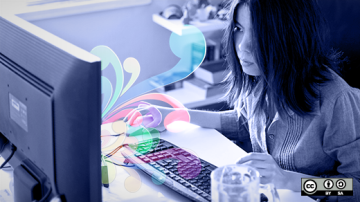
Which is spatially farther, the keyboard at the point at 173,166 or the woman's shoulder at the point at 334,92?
the woman's shoulder at the point at 334,92

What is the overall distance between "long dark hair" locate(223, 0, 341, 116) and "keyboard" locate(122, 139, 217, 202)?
0.27 meters

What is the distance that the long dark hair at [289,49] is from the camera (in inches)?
36.9

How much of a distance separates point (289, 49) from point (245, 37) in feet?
0.37

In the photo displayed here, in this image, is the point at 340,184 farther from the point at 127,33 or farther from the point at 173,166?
the point at 127,33

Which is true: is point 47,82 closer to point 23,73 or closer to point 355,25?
point 23,73

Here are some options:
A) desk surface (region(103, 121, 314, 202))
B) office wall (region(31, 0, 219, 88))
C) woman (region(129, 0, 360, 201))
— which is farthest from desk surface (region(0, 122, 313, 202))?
office wall (region(31, 0, 219, 88))

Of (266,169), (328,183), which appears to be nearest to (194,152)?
(266,169)

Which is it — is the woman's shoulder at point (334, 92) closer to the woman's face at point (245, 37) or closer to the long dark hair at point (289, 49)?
the long dark hair at point (289, 49)

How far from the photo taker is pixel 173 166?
38.4 inches

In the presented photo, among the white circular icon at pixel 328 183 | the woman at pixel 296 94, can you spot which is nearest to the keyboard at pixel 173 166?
the woman at pixel 296 94

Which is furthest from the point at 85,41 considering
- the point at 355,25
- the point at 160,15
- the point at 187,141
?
the point at 355,25

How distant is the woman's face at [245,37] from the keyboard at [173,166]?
0.92ft

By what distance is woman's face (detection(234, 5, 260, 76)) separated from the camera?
987 mm

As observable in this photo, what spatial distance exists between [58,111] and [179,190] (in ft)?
1.23
